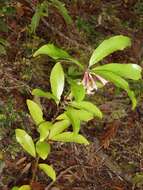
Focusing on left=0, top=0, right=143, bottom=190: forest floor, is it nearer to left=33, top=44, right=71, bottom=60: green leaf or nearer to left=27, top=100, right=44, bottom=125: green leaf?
left=27, top=100, right=44, bottom=125: green leaf

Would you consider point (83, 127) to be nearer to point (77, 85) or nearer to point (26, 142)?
point (26, 142)

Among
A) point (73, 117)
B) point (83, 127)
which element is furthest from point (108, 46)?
point (83, 127)

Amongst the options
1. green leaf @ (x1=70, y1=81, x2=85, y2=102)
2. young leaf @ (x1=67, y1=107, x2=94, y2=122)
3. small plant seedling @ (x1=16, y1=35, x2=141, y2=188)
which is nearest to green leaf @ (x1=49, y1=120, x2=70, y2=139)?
small plant seedling @ (x1=16, y1=35, x2=141, y2=188)

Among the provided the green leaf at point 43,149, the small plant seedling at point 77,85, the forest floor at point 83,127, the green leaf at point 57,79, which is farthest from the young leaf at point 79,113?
the forest floor at point 83,127

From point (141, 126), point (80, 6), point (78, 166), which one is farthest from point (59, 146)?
point (80, 6)

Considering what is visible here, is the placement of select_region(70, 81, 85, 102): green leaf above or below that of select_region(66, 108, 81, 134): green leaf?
above

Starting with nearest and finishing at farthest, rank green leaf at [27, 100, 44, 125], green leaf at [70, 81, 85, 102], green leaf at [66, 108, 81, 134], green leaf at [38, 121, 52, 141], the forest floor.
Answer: green leaf at [70, 81, 85, 102] → green leaf at [66, 108, 81, 134] → green leaf at [38, 121, 52, 141] → green leaf at [27, 100, 44, 125] → the forest floor

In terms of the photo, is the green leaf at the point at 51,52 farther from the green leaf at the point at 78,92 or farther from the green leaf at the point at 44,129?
the green leaf at the point at 44,129

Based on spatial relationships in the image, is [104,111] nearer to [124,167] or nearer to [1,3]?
[124,167]
